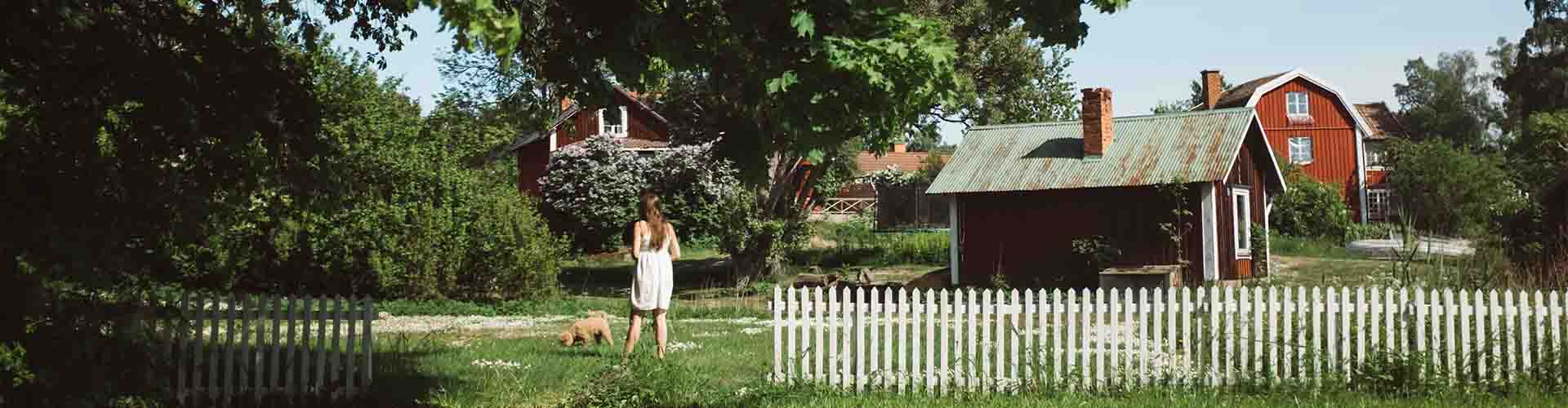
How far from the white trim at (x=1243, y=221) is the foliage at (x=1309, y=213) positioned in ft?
38.0

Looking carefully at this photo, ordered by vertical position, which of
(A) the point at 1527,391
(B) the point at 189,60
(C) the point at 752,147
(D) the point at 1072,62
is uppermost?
(D) the point at 1072,62

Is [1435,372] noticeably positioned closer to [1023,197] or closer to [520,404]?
[520,404]

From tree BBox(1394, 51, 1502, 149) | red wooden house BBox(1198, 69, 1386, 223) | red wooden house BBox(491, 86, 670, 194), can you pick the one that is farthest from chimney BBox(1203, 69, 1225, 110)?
tree BBox(1394, 51, 1502, 149)

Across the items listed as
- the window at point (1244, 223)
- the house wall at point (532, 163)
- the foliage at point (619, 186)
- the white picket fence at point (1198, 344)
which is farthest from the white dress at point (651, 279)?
the house wall at point (532, 163)

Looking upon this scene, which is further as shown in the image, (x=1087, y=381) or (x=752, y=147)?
(x=1087, y=381)

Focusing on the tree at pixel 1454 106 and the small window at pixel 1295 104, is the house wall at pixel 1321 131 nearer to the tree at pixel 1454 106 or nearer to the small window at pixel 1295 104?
the small window at pixel 1295 104

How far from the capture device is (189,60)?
23.7 feet

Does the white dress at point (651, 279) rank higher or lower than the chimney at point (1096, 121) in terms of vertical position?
lower

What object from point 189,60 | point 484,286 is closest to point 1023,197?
point 484,286

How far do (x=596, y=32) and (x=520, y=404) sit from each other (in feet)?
9.23

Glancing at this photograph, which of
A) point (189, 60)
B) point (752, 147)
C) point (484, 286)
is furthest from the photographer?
point (484, 286)

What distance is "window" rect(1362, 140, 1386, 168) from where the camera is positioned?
4844cm

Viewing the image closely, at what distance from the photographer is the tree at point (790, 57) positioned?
6.11 meters

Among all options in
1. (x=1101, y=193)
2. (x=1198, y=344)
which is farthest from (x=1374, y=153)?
(x=1198, y=344)
